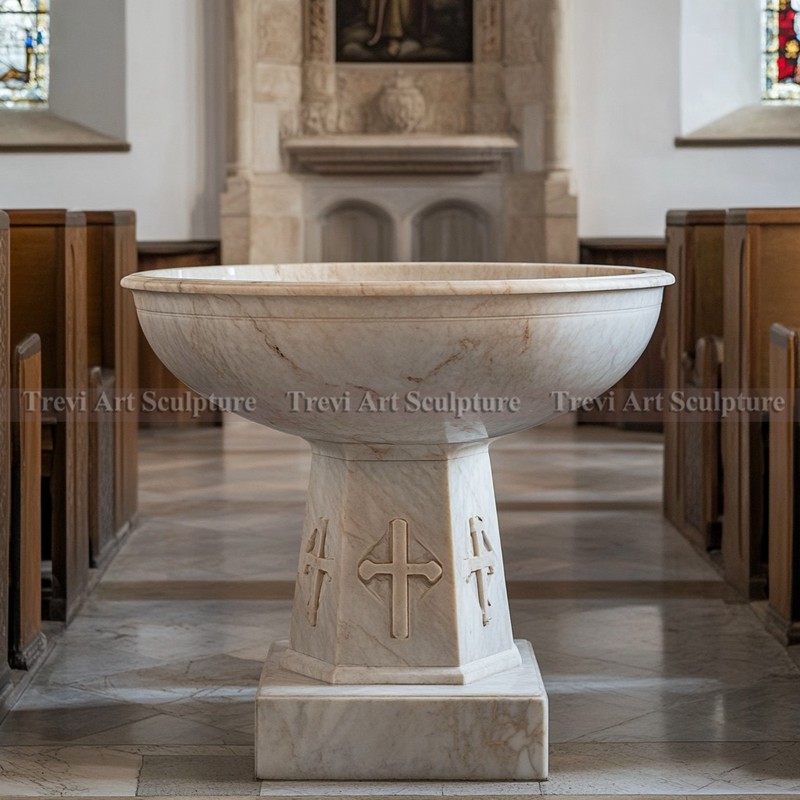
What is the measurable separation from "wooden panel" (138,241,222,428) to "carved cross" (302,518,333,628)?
5.16 meters

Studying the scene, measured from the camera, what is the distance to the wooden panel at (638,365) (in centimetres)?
775

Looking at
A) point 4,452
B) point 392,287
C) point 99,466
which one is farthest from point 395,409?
point 99,466

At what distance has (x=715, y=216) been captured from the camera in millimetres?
4902

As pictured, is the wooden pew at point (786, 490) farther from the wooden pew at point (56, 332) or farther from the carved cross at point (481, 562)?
the wooden pew at point (56, 332)

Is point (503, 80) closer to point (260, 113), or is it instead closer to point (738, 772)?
point (260, 113)

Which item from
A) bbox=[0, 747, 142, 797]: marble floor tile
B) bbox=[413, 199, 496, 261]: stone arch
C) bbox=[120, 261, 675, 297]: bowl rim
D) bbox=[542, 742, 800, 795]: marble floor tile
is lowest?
bbox=[0, 747, 142, 797]: marble floor tile

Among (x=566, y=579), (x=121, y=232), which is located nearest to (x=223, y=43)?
(x=121, y=232)

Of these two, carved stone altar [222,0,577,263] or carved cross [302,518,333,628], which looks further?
carved stone altar [222,0,577,263]

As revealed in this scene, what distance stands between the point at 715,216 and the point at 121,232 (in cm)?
217

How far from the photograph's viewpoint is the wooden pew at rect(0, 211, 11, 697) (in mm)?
3039

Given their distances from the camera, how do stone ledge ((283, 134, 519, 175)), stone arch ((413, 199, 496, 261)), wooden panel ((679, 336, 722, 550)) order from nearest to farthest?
wooden panel ((679, 336, 722, 550)), stone ledge ((283, 134, 519, 175)), stone arch ((413, 199, 496, 261))

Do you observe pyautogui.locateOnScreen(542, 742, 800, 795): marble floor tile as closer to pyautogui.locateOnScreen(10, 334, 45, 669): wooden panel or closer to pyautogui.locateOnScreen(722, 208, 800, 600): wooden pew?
pyautogui.locateOnScreen(722, 208, 800, 600): wooden pew

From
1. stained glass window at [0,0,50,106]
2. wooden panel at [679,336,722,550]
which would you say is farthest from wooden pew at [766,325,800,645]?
stained glass window at [0,0,50,106]

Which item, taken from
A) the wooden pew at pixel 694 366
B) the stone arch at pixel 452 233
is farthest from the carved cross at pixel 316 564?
the stone arch at pixel 452 233
